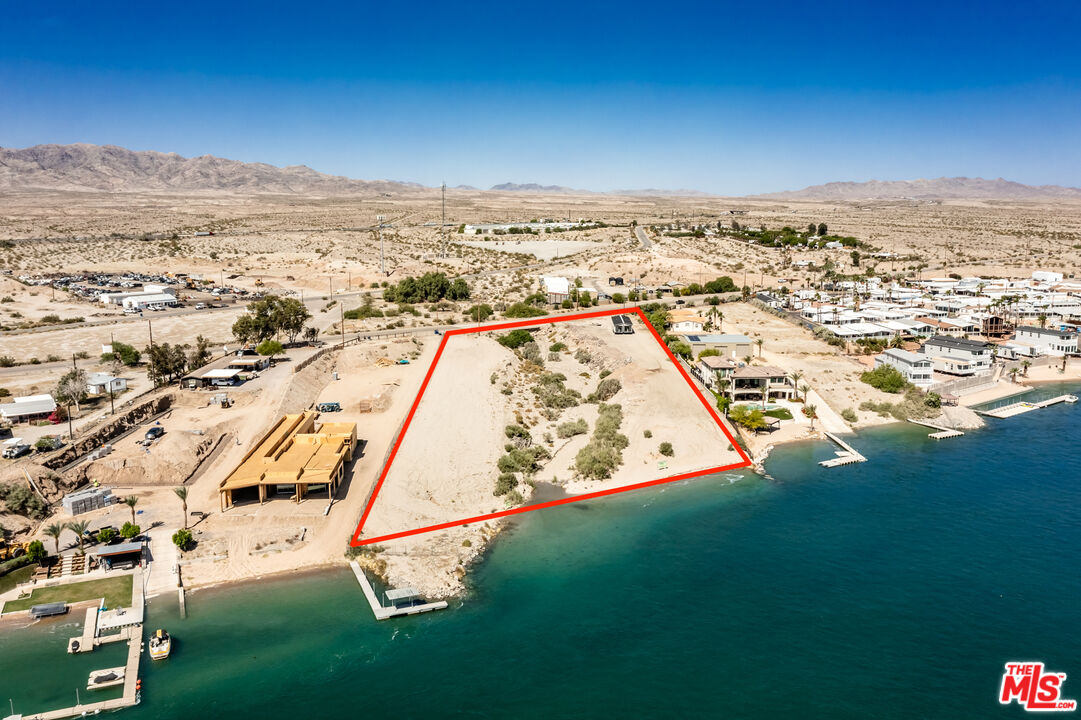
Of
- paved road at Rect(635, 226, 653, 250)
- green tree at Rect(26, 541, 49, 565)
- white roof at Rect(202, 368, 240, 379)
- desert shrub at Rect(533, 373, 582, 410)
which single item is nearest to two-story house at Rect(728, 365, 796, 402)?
desert shrub at Rect(533, 373, 582, 410)

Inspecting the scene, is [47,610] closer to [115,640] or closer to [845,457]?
[115,640]

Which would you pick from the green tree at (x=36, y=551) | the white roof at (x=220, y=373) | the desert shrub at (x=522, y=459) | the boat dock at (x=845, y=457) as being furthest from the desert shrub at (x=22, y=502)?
the boat dock at (x=845, y=457)

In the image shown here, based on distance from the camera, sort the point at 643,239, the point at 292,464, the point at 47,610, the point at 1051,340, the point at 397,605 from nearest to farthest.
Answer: the point at 47,610
the point at 397,605
the point at 292,464
the point at 1051,340
the point at 643,239

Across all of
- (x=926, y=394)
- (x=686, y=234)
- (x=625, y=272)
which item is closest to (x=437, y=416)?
(x=926, y=394)

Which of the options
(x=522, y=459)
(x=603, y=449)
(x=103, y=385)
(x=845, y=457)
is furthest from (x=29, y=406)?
(x=845, y=457)

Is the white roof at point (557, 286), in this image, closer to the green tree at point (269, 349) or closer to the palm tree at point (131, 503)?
the green tree at point (269, 349)

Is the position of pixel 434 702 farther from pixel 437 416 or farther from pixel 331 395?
pixel 331 395
